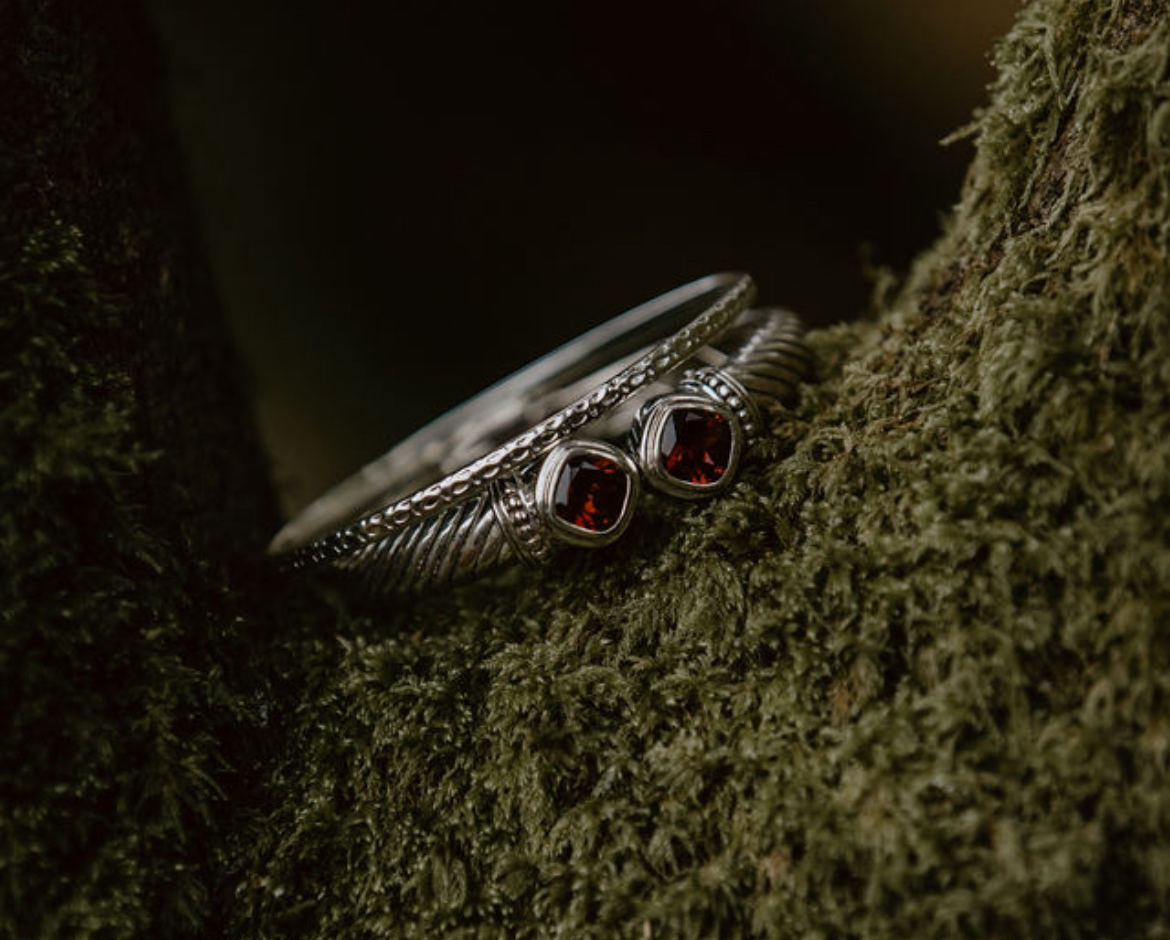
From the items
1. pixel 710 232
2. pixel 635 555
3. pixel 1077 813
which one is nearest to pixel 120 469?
pixel 635 555

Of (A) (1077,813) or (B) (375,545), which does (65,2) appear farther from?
(A) (1077,813)

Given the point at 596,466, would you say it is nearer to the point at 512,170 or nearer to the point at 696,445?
the point at 696,445

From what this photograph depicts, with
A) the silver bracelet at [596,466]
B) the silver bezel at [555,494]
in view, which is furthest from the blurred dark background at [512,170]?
the silver bezel at [555,494]

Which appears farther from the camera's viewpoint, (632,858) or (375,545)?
(375,545)

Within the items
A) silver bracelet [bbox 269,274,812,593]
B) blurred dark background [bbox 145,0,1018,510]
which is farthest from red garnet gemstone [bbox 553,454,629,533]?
blurred dark background [bbox 145,0,1018,510]

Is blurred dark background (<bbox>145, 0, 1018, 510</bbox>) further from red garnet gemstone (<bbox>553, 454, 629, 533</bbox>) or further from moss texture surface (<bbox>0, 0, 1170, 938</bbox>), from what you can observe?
red garnet gemstone (<bbox>553, 454, 629, 533</bbox>)

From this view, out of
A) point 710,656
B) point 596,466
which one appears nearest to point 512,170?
point 596,466

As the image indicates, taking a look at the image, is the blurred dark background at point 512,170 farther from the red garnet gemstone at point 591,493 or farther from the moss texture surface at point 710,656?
the red garnet gemstone at point 591,493
